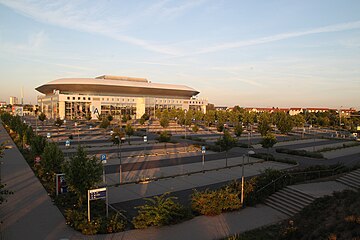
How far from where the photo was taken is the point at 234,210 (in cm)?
1471

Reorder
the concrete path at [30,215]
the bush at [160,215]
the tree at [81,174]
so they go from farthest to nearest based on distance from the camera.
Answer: the tree at [81,174]
the bush at [160,215]
the concrete path at [30,215]

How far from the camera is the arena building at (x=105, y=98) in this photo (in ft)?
348

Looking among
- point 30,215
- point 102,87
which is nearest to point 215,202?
point 30,215

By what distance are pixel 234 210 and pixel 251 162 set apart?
13.4 meters

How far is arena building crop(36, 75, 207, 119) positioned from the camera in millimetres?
106188

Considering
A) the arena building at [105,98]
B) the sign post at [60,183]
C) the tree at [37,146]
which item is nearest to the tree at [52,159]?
the sign post at [60,183]

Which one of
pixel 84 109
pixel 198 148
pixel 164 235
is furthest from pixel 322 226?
pixel 84 109

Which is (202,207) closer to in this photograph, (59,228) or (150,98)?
(59,228)

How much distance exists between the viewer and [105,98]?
112750 mm

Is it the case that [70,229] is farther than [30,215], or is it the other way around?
[30,215]

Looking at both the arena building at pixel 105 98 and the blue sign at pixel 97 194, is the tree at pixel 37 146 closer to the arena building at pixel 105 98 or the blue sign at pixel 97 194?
the blue sign at pixel 97 194

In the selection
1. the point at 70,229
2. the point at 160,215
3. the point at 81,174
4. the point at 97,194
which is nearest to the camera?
the point at 70,229

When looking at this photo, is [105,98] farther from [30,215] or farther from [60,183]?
[30,215]

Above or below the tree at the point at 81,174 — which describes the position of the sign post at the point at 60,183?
below
